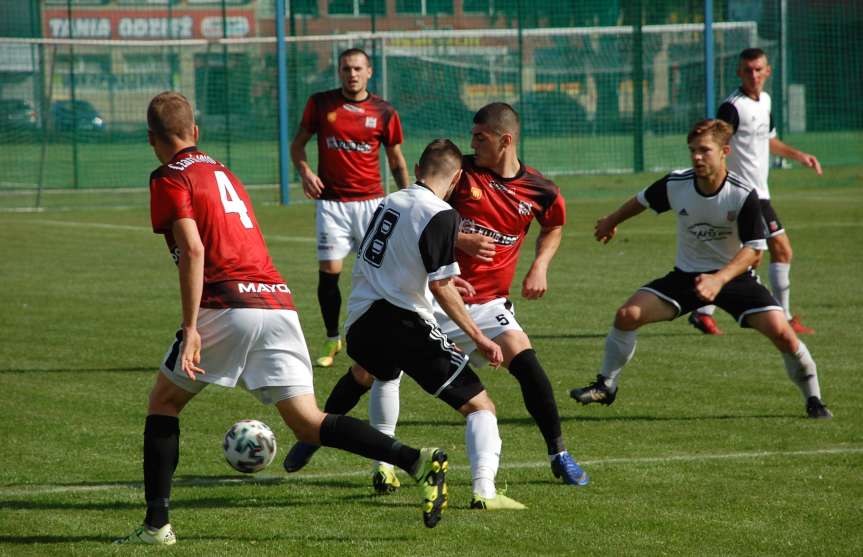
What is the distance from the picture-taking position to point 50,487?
6.51m

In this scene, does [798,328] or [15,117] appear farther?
[15,117]

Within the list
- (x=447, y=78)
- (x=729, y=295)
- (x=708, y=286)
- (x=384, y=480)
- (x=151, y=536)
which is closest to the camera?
(x=151, y=536)

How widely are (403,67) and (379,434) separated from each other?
2456 centimetres

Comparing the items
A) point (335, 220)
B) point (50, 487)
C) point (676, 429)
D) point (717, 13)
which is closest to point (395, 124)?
point (335, 220)

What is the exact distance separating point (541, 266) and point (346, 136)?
4.41m

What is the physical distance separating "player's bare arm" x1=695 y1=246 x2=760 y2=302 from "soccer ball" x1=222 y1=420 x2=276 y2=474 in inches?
116

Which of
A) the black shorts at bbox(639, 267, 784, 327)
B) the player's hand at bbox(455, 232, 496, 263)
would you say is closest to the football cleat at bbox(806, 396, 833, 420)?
the black shorts at bbox(639, 267, 784, 327)

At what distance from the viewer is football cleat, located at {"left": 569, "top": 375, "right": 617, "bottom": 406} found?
8203 millimetres

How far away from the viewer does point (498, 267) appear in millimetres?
6996

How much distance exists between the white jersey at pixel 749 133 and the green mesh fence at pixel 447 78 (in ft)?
54.9

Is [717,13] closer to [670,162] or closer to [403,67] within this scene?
[670,162]

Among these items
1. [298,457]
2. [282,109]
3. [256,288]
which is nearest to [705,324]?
[298,457]

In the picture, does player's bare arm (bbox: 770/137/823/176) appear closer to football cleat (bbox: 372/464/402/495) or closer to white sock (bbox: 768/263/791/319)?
white sock (bbox: 768/263/791/319)

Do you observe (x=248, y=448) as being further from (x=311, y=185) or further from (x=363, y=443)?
(x=311, y=185)
